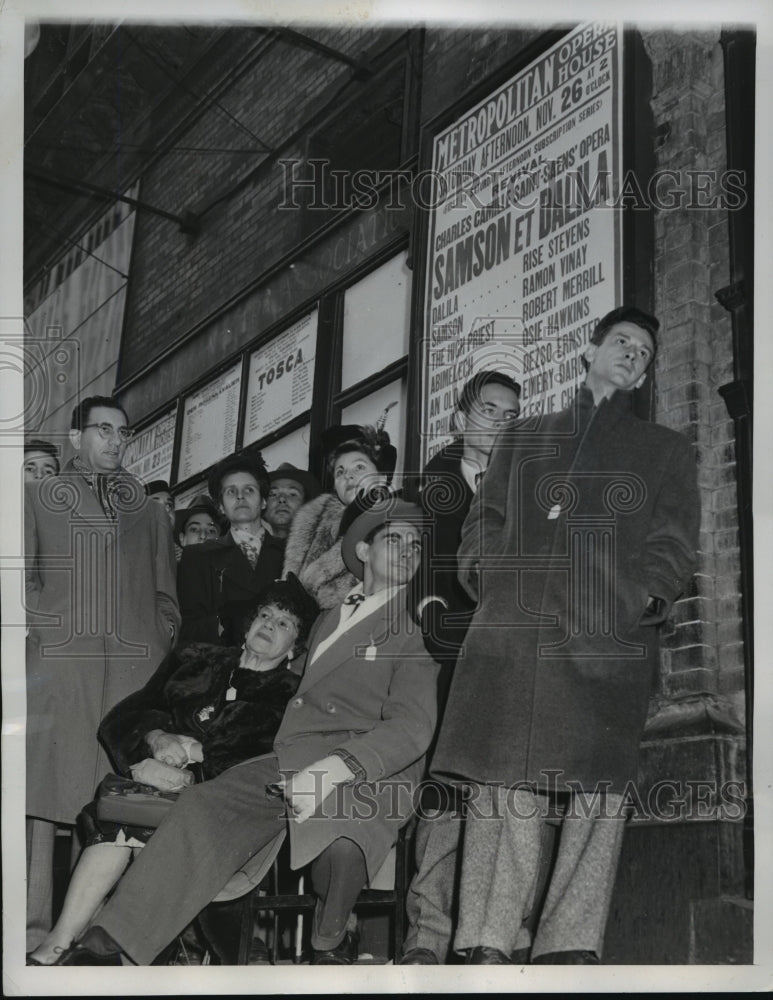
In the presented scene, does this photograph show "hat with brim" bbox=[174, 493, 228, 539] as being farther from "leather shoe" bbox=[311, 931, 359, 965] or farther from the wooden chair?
"leather shoe" bbox=[311, 931, 359, 965]

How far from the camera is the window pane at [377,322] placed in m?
5.41

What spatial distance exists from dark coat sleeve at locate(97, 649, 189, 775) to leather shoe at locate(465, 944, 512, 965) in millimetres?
1187

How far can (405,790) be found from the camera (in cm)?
477

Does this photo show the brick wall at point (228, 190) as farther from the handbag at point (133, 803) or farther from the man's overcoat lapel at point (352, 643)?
the handbag at point (133, 803)

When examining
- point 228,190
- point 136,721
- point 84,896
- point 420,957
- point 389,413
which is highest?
point 228,190

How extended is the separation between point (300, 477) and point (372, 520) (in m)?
0.36

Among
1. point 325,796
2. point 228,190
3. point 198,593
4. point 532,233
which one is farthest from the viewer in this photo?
point 228,190

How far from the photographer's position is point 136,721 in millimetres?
5000

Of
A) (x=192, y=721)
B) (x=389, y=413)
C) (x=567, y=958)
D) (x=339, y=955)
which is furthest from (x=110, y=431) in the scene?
(x=567, y=958)

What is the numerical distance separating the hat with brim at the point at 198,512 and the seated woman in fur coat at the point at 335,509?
276 mm

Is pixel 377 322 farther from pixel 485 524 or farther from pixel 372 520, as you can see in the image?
pixel 485 524

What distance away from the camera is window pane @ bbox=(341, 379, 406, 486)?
5223mm

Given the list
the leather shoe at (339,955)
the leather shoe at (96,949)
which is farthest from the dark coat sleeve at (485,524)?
the leather shoe at (96,949)

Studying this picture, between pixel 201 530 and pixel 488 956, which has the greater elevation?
pixel 201 530
